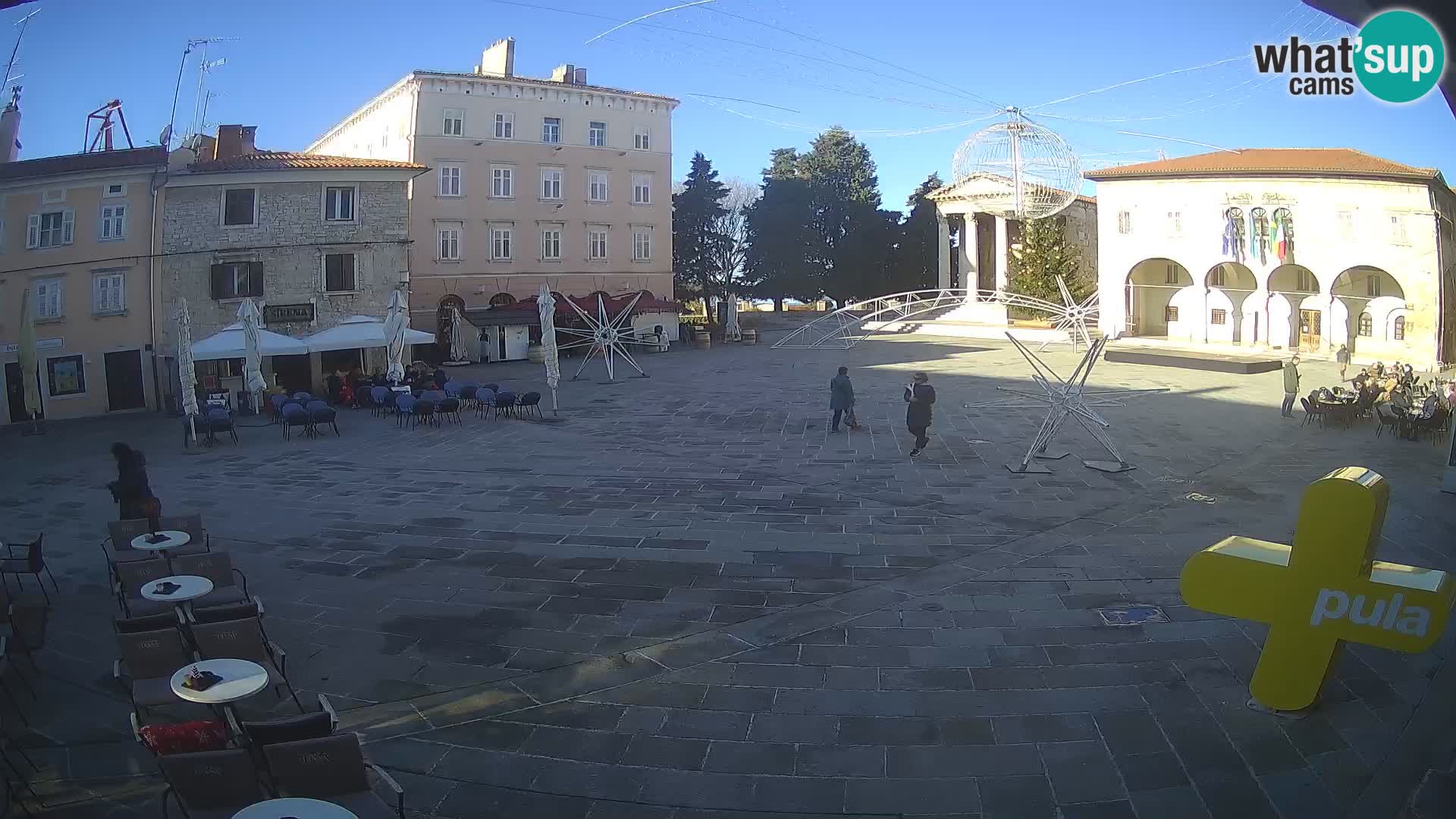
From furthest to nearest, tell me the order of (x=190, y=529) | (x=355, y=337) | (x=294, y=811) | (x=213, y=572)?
(x=355, y=337), (x=190, y=529), (x=213, y=572), (x=294, y=811)

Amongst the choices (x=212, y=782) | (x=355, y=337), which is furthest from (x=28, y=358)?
(x=212, y=782)

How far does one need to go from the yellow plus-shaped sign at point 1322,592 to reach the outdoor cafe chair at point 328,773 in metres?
4.72

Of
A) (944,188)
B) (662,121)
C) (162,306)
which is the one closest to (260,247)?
(162,306)

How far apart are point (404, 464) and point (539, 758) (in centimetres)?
1042

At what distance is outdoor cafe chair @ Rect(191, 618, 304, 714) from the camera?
6.06 meters

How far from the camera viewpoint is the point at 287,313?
89.3 feet

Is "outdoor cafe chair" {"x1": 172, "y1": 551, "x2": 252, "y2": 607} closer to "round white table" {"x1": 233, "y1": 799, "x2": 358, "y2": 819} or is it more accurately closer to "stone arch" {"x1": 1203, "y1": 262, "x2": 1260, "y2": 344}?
"round white table" {"x1": 233, "y1": 799, "x2": 358, "y2": 819}

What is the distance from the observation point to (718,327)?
4394 cm

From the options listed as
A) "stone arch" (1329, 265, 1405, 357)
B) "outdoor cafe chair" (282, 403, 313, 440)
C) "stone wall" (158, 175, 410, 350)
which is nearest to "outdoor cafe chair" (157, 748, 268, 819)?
"outdoor cafe chair" (282, 403, 313, 440)

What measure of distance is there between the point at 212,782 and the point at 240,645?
203cm

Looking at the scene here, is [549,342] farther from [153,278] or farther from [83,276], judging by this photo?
[83,276]

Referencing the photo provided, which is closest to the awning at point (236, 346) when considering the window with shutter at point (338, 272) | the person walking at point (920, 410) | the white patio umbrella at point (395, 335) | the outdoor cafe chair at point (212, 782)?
the white patio umbrella at point (395, 335)

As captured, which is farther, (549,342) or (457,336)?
(457,336)

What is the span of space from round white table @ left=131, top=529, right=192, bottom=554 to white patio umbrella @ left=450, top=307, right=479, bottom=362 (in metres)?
27.2
